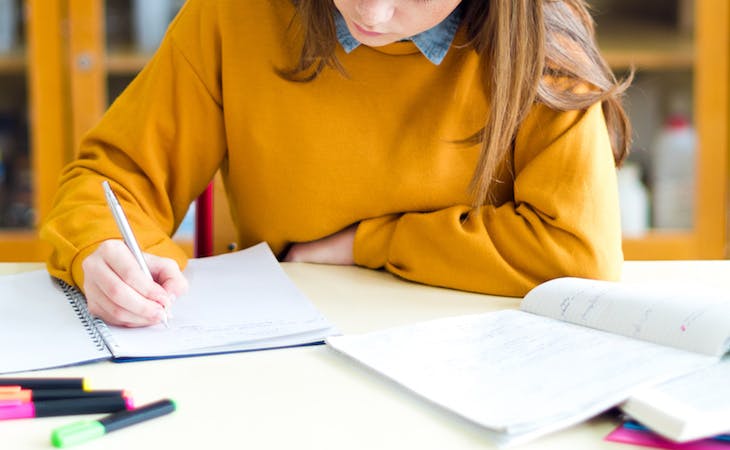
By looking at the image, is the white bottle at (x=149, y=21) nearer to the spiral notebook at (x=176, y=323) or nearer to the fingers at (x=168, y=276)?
the spiral notebook at (x=176, y=323)

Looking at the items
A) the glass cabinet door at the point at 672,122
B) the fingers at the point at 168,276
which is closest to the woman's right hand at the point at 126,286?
the fingers at the point at 168,276

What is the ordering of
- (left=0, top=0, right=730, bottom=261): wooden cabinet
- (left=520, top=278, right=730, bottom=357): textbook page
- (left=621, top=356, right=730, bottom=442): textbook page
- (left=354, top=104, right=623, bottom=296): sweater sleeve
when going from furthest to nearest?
(left=0, top=0, right=730, bottom=261): wooden cabinet → (left=354, top=104, right=623, bottom=296): sweater sleeve → (left=520, top=278, right=730, bottom=357): textbook page → (left=621, top=356, right=730, bottom=442): textbook page

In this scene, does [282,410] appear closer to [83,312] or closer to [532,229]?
[83,312]

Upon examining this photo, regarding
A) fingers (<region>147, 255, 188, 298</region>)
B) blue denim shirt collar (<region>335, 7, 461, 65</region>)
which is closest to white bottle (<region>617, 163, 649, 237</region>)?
blue denim shirt collar (<region>335, 7, 461, 65</region>)

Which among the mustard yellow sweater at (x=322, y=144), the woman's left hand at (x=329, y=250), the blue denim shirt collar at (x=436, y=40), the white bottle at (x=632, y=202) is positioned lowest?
the white bottle at (x=632, y=202)

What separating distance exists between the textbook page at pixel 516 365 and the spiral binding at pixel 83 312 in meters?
0.18

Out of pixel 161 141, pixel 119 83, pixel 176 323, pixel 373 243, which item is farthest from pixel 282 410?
pixel 119 83

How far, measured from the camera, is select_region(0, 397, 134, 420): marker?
2.07ft

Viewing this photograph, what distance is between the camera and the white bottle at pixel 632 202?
236cm

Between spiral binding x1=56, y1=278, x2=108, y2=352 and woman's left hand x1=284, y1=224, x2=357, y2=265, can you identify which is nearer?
spiral binding x1=56, y1=278, x2=108, y2=352

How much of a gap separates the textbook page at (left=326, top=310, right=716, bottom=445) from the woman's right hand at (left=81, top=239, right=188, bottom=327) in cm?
15

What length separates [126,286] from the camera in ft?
2.71

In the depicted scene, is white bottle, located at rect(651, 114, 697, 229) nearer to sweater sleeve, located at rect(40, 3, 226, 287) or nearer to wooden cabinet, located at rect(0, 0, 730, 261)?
wooden cabinet, located at rect(0, 0, 730, 261)

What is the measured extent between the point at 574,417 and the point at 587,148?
0.50 meters
